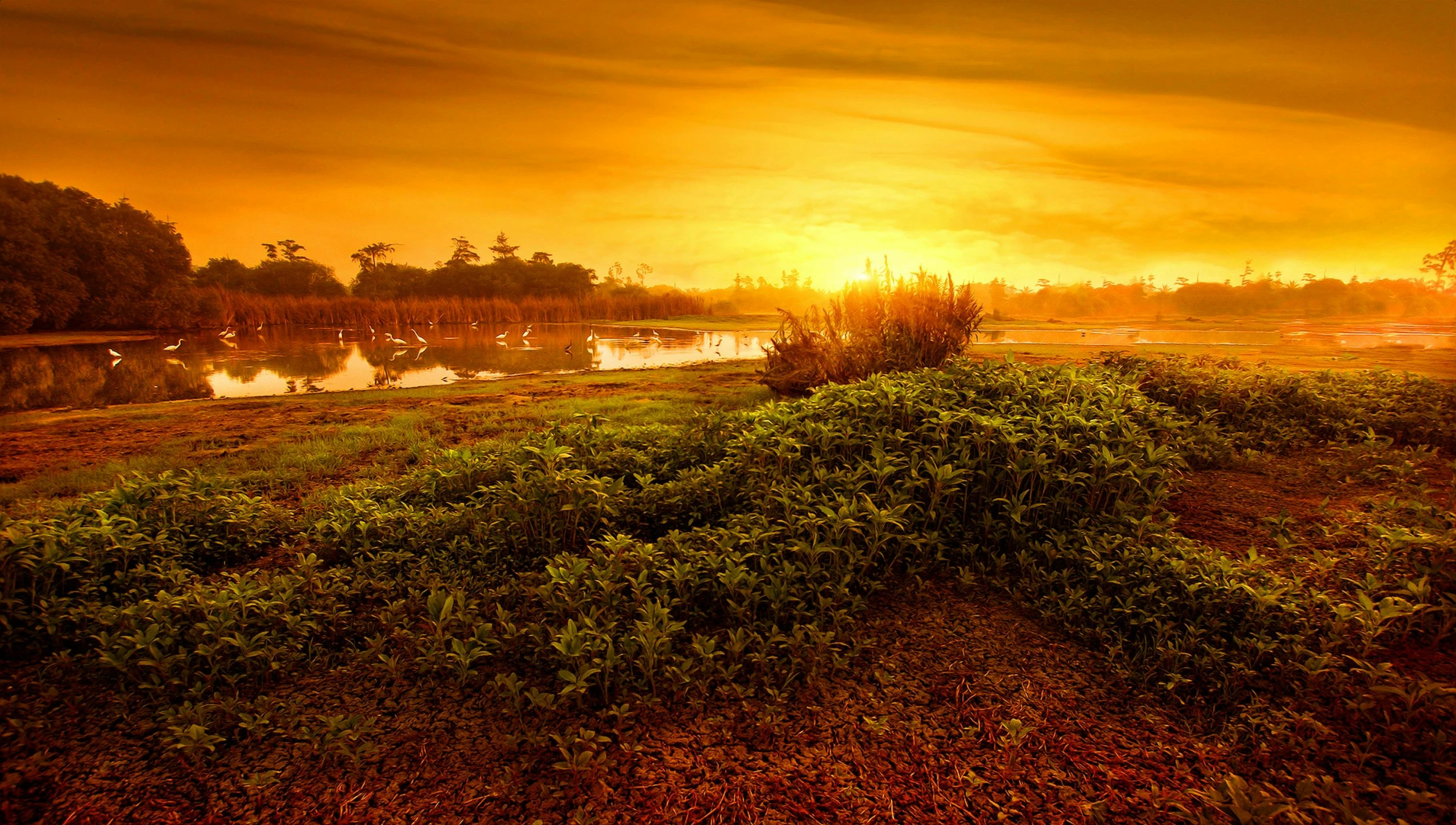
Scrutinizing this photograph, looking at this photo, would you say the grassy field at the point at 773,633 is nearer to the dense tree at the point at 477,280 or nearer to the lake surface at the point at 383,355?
the lake surface at the point at 383,355

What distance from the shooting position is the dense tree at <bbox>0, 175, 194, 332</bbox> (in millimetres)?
24609

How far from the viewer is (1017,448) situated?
3623 millimetres

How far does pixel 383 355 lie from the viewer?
62.1ft

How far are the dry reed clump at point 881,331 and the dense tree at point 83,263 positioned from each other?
33.3 meters

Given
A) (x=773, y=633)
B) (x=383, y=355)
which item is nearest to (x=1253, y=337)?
(x=773, y=633)

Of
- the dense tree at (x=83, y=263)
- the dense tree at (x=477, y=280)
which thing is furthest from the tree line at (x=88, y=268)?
the dense tree at (x=477, y=280)

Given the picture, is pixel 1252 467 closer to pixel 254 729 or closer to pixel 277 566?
pixel 254 729

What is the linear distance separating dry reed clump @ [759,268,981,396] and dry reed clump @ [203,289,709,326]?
29006mm

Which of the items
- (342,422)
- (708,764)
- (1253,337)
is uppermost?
(1253,337)

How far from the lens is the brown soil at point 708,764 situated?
6.49 feet

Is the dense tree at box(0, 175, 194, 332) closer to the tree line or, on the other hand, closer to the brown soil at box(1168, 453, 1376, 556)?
the tree line

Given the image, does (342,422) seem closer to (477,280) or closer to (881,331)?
(881,331)

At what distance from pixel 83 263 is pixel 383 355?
22352 millimetres

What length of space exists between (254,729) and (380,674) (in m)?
0.47
